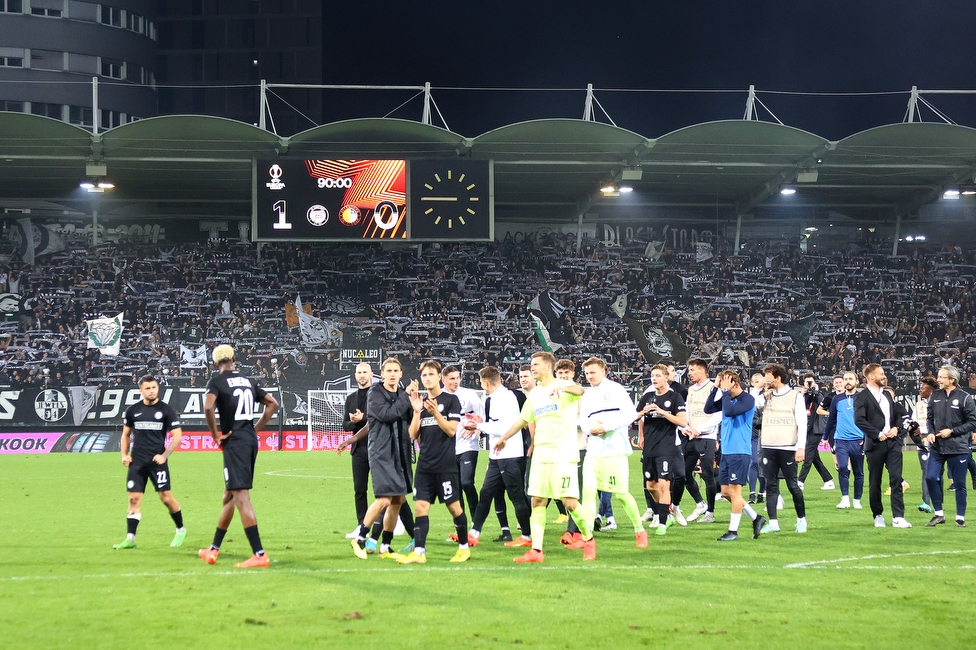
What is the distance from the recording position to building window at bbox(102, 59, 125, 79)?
216ft

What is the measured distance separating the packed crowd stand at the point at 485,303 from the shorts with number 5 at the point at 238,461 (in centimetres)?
2481

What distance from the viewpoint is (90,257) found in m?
38.5

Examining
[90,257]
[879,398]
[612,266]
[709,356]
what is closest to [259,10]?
[90,257]

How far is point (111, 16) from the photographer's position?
2611 inches

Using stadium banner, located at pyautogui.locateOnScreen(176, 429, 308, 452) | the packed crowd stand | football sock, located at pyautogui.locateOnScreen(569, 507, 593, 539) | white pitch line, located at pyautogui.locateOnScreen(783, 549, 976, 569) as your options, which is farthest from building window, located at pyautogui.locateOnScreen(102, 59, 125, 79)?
white pitch line, located at pyautogui.locateOnScreen(783, 549, 976, 569)

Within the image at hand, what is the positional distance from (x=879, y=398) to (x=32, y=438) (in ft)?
85.3

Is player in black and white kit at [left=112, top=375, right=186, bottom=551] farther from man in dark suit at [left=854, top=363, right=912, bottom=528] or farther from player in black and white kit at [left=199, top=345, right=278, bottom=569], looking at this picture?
man in dark suit at [left=854, top=363, right=912, bottom=528]

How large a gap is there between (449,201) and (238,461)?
18.4m

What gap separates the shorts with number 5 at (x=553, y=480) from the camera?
A: 9977 mm

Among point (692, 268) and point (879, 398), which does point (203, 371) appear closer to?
point (692, 268)

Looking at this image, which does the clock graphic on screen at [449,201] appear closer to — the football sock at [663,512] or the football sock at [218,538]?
the football sock at [663,512]

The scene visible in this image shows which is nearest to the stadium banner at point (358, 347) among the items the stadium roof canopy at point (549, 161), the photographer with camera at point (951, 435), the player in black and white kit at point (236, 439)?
the stadium roof canopy at point (549, 161)

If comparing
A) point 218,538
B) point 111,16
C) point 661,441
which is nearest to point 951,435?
point 661,441

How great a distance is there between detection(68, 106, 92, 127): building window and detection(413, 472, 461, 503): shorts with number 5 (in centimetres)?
6043
